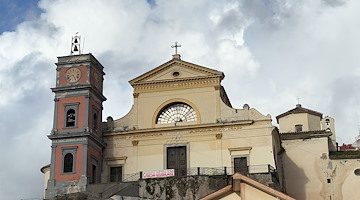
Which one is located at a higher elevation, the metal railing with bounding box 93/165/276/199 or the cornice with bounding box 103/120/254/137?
the cornice with bounding box 103/120/254/137

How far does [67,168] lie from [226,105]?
1299cm

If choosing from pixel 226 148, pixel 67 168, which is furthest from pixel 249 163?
pixel 67 168

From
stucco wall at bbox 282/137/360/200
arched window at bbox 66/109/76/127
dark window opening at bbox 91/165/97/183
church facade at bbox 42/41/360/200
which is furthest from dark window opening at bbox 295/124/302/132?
arched window at bbox 66/109/76/127

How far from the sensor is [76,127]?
45312 millimetres

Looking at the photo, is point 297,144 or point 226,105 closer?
point 226,105

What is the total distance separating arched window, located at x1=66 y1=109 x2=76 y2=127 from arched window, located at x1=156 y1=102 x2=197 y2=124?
6.53 m

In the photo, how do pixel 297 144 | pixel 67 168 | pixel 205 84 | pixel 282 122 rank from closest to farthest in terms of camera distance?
pixel 67 168, pixel 205 84, pixel 297 144, pixel 282 122

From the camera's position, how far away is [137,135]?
4706 centimetres

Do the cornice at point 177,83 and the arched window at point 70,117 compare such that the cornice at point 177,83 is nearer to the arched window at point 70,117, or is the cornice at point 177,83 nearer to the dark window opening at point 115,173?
the arched window at point 70,117

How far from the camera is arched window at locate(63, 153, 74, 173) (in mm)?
44219

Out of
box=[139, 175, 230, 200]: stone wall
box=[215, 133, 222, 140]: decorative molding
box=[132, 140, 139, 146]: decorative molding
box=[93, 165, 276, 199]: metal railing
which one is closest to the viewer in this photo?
box=[139, 175, 230, 200]: stone wall

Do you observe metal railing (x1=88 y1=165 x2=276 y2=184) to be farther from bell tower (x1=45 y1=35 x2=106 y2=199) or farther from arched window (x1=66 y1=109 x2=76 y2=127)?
arched window (x1=66 y1=109 x2=76 y2=127)

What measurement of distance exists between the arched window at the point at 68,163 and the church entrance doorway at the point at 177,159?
7257 mm

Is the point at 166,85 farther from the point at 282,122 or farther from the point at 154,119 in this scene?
the point at 282,122
